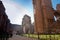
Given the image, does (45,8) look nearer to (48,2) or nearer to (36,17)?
(48,2)

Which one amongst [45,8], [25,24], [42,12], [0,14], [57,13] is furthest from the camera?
[25,24]

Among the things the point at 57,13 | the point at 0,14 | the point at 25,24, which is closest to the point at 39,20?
the point at 57,13

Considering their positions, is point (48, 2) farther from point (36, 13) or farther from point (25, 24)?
point (25, 24)

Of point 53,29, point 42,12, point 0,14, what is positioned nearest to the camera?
point 0,14

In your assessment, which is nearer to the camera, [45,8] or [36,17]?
[45,8]

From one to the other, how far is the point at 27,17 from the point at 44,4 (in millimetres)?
32276

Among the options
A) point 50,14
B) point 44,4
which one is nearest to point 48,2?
point 44,4

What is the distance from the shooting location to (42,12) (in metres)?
33.4

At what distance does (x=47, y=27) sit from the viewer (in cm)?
2909

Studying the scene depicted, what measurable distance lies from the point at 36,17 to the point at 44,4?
17.8 ft

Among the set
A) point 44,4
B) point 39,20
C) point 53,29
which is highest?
point 44,4

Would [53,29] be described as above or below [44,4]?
below

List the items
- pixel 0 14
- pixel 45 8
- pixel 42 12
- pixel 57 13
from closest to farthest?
1. pixel 0 14
2. pixel 57 13
3. pixel 45 8
4. pixel 42 12

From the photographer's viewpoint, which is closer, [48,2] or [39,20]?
[48,2]
